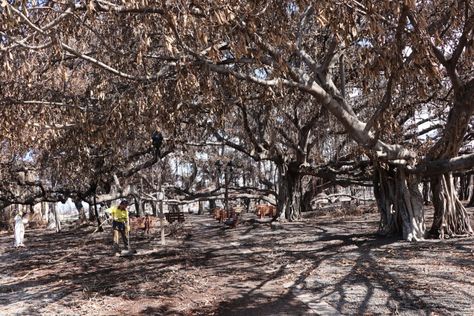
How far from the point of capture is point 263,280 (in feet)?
31.2

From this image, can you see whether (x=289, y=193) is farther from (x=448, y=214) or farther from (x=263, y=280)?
(x=263, y=280)

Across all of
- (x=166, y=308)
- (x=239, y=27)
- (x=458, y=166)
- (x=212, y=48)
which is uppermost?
(x=239, y=27)

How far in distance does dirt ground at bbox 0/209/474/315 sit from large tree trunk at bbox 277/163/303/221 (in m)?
6.26

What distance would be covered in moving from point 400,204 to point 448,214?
115 centimetres

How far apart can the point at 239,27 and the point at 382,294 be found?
4.44m

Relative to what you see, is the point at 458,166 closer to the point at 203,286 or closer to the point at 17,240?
the point at 203,286

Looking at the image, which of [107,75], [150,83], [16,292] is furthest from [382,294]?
[16,292]

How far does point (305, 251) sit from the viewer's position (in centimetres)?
1230

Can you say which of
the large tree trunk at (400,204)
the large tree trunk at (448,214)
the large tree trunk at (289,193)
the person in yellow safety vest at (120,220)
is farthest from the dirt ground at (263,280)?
the large tree trunk at (289,193)

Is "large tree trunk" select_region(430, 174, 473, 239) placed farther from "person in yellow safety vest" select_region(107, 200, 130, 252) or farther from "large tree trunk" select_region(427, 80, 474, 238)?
"person in yellow safety vest" select_region(107, 200, 130, 252)

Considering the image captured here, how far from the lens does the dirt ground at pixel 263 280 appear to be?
7.32 meters

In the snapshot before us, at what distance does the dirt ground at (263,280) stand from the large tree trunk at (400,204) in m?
0.54

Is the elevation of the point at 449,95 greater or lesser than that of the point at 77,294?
greater

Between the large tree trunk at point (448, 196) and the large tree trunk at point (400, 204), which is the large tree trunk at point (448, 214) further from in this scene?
the large tree trunk at point (400, 204)
